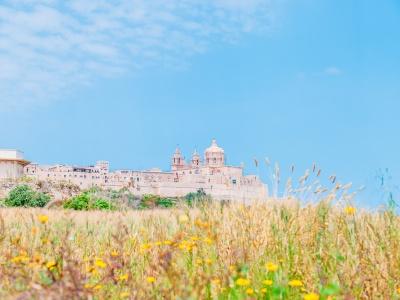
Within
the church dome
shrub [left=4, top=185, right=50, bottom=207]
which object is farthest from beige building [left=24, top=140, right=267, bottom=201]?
shrub [left=4, top=185, right=50, bottom=207]

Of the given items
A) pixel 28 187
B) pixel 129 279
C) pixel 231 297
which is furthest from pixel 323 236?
pixel 28 187

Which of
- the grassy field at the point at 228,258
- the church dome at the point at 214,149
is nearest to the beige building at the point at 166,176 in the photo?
the church dome at the point at 214,149

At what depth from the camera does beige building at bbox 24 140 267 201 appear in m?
59.1

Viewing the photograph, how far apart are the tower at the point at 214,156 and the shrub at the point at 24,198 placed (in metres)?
43.6

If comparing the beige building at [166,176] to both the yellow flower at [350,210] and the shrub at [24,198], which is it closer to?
the shrub at [24,198]

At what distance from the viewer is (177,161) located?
82000 millimetres

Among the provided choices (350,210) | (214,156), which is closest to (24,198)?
(350,210)

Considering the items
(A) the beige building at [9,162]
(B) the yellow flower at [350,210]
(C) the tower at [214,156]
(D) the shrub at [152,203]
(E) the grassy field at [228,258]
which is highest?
(C) the tower at [214,156]

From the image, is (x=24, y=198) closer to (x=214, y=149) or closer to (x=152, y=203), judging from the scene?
(x=152, y=203)

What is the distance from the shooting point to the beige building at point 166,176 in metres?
59.1

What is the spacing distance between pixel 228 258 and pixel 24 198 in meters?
29.0

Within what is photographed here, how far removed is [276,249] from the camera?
163 inches

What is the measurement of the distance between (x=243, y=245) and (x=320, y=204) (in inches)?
32.0

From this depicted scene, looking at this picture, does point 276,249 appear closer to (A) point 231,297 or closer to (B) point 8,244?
(A) point 231,297
